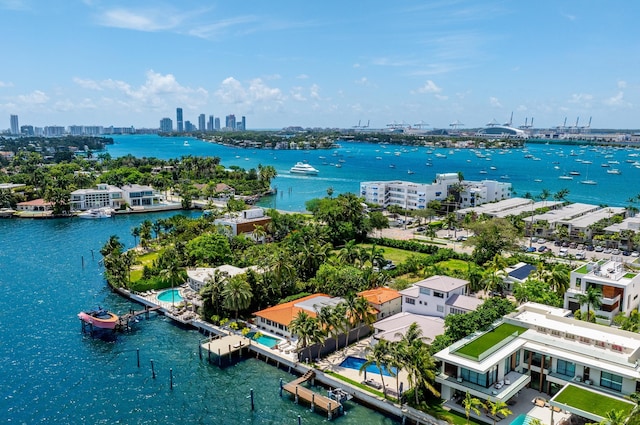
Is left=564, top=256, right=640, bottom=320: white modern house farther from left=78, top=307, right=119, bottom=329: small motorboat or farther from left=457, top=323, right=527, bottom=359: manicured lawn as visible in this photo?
left=78, top=307, right=119, bottom=329: small motorboat

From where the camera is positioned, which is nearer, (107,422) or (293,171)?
(107,422)

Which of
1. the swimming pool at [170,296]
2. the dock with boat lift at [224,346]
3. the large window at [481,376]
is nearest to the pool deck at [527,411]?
the large window at [481,376]

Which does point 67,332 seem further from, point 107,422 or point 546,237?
point 546,237

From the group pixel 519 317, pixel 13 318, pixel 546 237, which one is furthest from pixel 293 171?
pixel 519 317

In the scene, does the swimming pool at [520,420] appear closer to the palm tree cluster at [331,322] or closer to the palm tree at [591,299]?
the palm tree at [591,299]

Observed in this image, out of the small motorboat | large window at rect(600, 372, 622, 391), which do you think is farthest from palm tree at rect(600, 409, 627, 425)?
the small motorboat

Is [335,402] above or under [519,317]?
under
